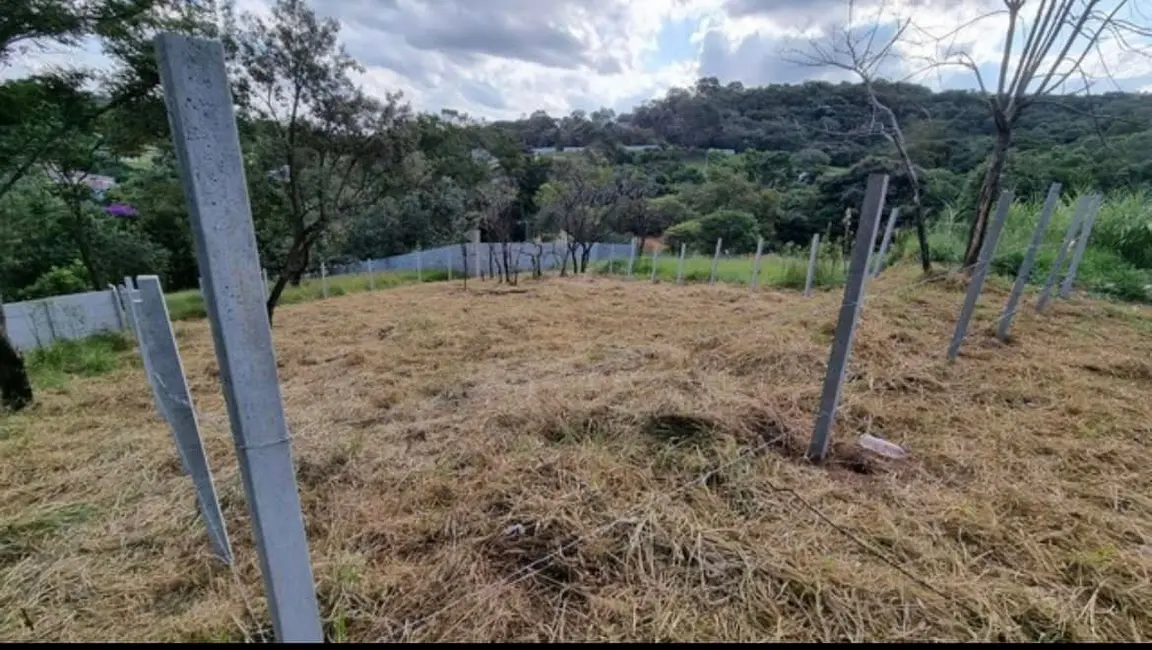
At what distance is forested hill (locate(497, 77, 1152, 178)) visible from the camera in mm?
7145

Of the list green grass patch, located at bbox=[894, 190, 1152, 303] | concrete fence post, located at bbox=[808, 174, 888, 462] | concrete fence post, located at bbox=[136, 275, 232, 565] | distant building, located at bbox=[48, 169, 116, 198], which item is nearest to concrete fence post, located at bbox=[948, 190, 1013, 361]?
concrete fence post, located at bbox=[808, 174, 888, 462]

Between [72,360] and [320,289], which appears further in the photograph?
[320,289]

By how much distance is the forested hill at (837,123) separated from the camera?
7.14 m

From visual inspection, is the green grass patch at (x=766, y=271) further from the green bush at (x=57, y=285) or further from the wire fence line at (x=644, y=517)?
the green bush at (x=57, y=285)

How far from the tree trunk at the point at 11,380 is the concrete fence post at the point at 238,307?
15.3 feet

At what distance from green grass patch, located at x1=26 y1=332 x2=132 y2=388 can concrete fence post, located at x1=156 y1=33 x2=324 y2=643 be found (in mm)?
5600

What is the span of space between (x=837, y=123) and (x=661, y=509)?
9.63 meters

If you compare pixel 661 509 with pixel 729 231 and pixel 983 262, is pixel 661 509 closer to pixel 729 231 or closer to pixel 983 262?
pixel 983 262

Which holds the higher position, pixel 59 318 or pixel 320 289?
pixel 59 318

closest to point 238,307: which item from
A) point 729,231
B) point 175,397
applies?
point 175,397

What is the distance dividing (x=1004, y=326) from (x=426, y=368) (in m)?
4.37

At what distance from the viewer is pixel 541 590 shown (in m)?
1.27

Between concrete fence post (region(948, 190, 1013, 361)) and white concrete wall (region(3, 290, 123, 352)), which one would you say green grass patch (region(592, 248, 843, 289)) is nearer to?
concrete fence post (region(948, 190, 1013, 361))

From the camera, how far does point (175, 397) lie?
134 cm
